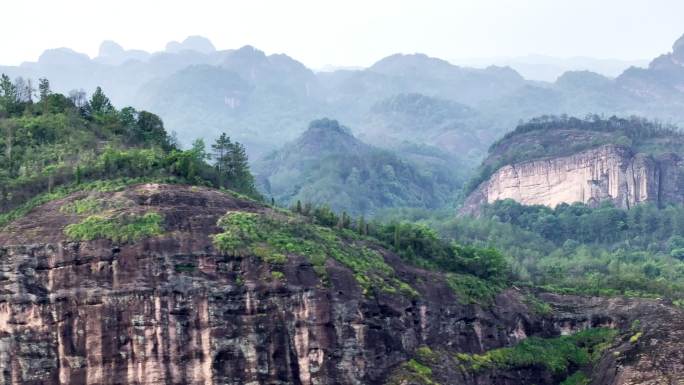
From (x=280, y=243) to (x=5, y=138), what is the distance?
68.8 feet

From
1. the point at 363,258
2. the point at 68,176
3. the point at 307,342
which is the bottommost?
the point at 307,342

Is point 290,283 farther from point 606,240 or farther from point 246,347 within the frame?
point 606,240

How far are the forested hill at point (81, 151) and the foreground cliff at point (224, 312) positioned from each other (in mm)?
3400

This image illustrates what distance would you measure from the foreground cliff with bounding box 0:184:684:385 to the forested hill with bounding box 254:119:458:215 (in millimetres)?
75474

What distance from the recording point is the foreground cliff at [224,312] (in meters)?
49.8

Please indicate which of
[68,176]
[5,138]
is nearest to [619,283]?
[68,176]

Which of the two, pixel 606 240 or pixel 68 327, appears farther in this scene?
pixel 606 240

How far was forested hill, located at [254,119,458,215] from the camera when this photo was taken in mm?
145750

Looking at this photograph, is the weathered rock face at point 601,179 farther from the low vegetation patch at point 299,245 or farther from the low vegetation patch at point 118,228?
the low vegetation patch at point 118,228

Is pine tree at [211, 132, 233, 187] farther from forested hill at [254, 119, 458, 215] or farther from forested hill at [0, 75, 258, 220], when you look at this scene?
forested hill at [254, 119, 458, 215]

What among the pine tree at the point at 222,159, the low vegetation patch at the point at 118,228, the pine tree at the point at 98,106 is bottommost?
the low vegetation patch at the point at 118,228

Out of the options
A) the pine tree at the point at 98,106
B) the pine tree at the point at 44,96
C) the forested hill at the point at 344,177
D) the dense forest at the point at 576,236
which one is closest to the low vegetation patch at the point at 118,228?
the pine tree at the point at 44,96

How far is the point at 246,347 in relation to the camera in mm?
51688

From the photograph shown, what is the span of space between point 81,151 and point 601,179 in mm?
77920
